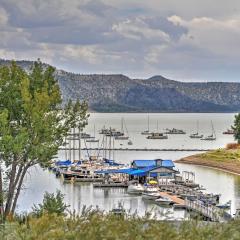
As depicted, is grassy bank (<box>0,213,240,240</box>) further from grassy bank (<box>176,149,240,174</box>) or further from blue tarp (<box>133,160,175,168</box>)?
grassy bank (<box>176,149,240,174</box>)

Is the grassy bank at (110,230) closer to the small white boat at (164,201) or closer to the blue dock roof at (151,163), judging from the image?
the small white boat at (164,201)

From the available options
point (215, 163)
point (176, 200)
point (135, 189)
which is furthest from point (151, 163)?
point (176, 200)

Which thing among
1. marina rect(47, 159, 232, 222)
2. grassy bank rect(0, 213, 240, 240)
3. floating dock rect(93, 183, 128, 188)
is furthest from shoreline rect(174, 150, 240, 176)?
grassy bank rect(0, 213, 240, 240)

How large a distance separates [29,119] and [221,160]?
70.6m

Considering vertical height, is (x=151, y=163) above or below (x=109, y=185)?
above

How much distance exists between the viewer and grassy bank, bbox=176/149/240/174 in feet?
314

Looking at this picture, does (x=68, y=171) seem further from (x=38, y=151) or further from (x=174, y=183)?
(x=38, y=151)

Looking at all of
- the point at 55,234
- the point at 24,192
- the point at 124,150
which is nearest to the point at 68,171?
the point at 24,192

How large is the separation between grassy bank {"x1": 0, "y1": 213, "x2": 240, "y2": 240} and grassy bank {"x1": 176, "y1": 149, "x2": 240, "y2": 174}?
75.2m

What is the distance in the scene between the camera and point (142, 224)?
54.2 feet

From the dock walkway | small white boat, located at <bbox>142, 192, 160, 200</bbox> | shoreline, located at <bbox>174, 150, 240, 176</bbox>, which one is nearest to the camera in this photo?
the dock walkway

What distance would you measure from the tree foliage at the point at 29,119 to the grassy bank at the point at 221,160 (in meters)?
57.0

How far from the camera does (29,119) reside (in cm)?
3606

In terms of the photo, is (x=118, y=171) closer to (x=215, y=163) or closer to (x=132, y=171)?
(x=132, y=171)
